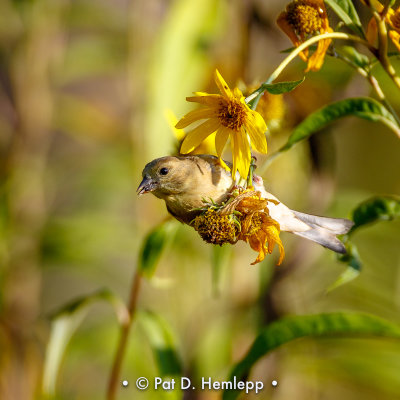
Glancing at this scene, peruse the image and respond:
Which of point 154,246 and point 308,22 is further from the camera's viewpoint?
point 154,246

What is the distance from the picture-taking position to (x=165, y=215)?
1.04 m

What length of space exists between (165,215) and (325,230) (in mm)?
569

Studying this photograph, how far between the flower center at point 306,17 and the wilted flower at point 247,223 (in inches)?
5.7

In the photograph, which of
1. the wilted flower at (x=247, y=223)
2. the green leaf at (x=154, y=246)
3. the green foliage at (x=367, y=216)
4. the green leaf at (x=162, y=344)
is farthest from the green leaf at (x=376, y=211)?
the green leaf at (x=162, y=344)

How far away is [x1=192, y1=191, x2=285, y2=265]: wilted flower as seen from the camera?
1.50 ft

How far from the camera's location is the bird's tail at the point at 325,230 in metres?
0.48

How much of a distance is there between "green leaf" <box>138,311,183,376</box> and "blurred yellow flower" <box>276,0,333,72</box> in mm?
441

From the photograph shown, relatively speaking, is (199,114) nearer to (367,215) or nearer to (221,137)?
(221,137)

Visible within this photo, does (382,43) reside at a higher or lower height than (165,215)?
lower

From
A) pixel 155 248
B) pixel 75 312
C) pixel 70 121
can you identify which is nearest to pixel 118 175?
pixel 70 121

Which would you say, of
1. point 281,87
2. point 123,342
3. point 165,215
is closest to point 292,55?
point 281,87

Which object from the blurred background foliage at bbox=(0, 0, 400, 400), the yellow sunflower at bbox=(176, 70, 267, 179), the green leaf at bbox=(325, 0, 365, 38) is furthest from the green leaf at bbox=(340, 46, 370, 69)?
the blurred background foliage at bbox=(0, 0, 400, 400)

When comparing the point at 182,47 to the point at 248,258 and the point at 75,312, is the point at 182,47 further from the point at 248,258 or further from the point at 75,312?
the point at 75,312

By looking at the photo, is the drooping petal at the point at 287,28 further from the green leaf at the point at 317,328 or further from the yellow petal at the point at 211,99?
the green leaf at the point at 317,328
